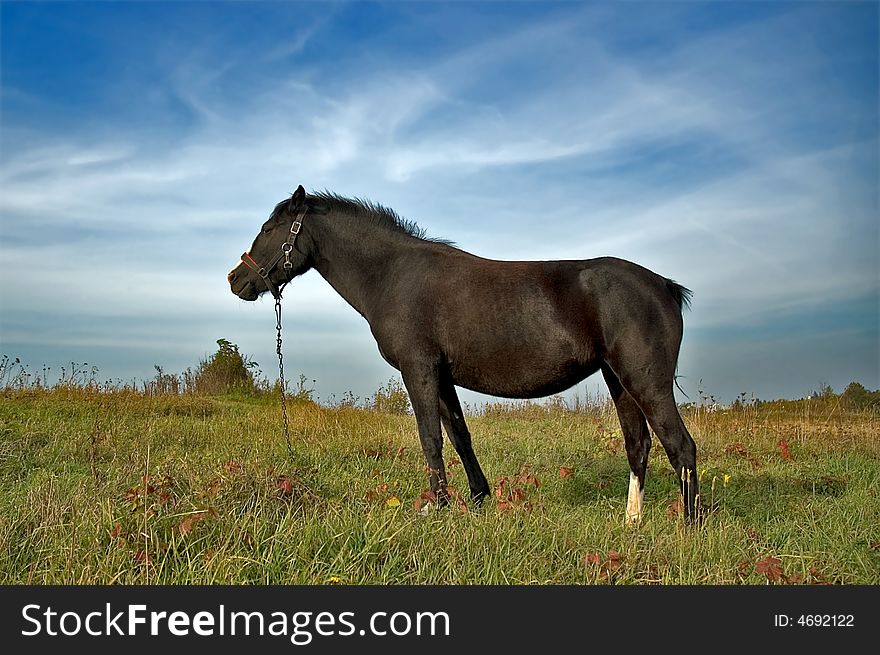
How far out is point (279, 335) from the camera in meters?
7.26

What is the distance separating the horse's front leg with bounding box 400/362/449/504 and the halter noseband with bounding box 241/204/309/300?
5.74ft

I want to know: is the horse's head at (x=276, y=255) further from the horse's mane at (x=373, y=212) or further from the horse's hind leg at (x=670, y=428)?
the horse's hind leg at (x=670, y=428)

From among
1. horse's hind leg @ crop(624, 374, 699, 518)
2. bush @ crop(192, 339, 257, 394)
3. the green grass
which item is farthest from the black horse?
bush @ crop(192, 339, 257, 394)

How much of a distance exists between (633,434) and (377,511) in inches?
104

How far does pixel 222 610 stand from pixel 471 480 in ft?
10.6

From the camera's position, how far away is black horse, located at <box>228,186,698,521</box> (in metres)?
5.81

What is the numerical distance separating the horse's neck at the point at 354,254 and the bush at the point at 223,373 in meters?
9.44

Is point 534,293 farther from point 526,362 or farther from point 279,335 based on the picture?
point 279,335

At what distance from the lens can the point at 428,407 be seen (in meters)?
6.00

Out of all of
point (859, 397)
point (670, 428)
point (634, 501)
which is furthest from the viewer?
point (859, 397)

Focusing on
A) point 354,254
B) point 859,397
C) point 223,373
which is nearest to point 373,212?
point 354,254

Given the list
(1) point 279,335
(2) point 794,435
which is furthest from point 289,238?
(2) point 794,435

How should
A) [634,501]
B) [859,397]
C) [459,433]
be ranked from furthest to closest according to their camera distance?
[859,397] → [459,433] → [634,501]

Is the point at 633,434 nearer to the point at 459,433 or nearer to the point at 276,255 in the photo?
the point at 459,433
